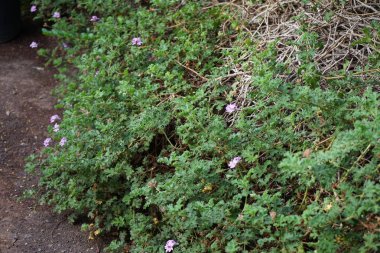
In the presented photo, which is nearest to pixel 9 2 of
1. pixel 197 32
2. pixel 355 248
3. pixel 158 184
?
pixel 197 32

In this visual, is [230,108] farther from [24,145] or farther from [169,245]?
[24,145]

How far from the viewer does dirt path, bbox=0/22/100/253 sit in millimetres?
3521

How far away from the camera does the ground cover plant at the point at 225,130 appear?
9.05 ft

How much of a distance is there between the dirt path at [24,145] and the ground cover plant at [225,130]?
12cm

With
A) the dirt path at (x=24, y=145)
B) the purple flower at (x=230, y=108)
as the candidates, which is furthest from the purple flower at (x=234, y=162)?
the dirt path at (x=24, y=145)

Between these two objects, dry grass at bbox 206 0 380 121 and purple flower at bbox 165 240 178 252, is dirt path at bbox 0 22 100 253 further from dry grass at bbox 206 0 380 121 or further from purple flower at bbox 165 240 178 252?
dry grass at bbox 206 0 380 121

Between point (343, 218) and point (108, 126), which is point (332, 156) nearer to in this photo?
point (343, 218)

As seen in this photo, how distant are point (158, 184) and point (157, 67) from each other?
777 millimetres

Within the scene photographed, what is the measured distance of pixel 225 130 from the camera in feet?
10.6

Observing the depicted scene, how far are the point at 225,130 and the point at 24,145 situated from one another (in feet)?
5.51

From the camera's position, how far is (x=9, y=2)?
534 cm

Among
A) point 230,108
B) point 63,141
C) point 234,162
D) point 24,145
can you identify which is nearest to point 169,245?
point 234,162

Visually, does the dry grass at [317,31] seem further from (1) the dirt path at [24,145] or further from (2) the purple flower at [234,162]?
(1) the dirt path at [24,145]

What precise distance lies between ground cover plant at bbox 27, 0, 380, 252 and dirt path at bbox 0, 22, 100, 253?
125mm
